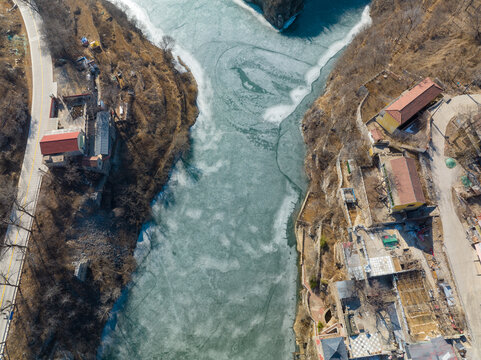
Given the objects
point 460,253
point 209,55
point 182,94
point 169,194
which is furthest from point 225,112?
point 460,253

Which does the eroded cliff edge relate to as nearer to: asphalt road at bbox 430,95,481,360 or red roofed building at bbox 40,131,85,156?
asphalt road at bbox 430,95,481,360

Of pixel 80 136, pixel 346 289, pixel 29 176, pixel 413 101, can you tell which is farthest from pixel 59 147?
pixel 413 101

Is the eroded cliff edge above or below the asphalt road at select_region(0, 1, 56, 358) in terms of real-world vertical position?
above

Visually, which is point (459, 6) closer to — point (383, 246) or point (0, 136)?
point (383, 246)

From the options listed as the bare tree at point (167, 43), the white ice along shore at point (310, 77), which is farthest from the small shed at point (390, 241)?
the bare tree at point (167, 43)

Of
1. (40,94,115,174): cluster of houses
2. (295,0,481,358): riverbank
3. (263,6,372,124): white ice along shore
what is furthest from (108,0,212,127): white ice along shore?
(295,0,481,358): riverbank
